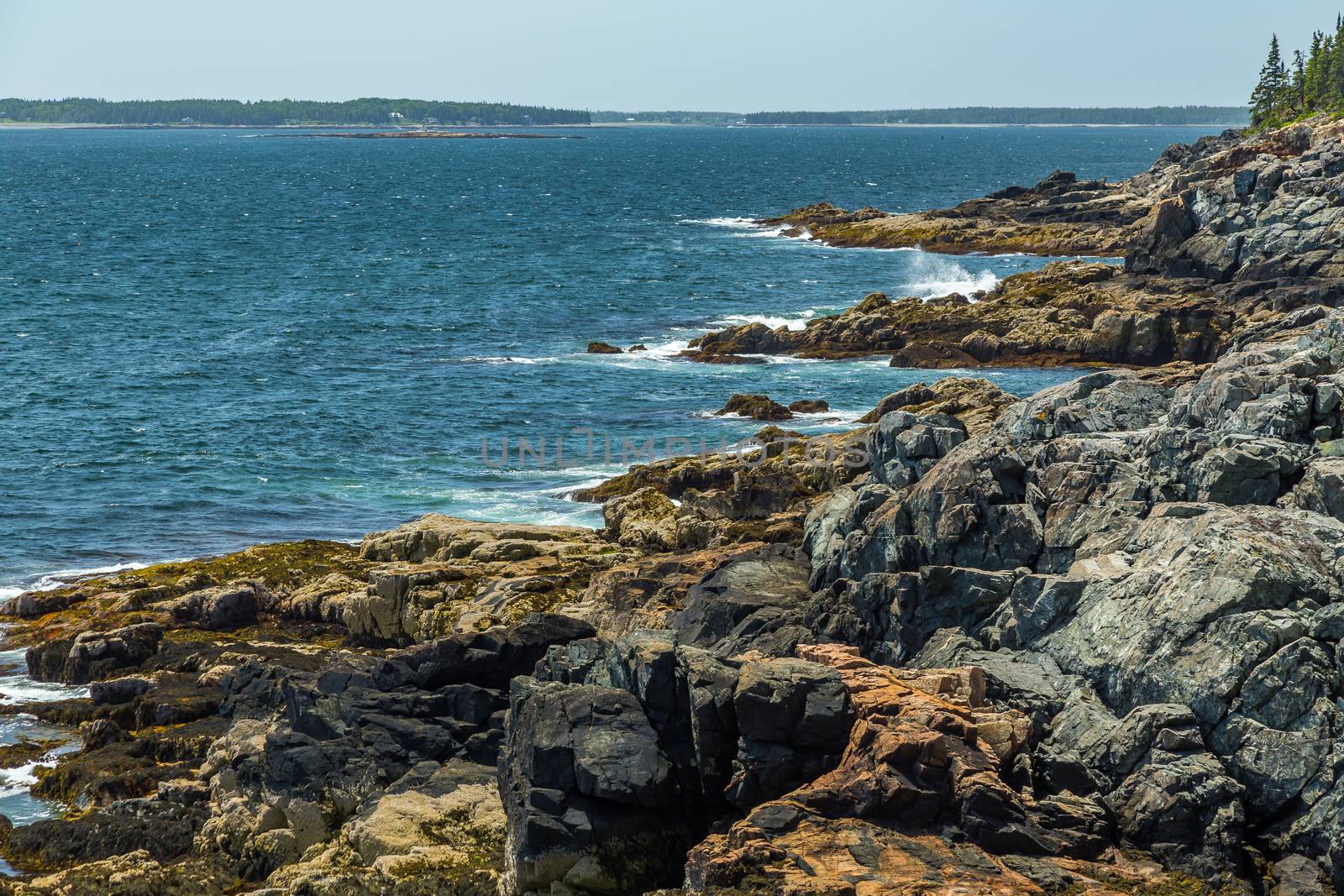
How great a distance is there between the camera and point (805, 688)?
21172mm

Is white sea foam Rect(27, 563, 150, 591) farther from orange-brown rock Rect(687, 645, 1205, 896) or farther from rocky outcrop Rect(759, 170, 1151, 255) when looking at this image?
rocky outcrop Rect(759, 170, 1151, 255)

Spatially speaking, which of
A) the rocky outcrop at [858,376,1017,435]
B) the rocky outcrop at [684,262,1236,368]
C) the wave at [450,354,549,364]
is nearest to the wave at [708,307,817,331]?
the rocky outcrop at [684,262,1236,368]

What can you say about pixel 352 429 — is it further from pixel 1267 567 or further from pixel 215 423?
pixel 1267 567

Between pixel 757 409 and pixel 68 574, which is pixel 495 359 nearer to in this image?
pixel 757 409

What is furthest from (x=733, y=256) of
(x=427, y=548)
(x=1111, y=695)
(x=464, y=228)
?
(x=1111, y=695)

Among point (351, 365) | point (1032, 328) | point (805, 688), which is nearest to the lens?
point (805, 688)

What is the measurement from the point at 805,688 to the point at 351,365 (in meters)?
58.1

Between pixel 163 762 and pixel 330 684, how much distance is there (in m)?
3.96

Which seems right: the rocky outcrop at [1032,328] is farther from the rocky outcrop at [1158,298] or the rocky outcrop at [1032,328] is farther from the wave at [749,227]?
the wave at [749,227]

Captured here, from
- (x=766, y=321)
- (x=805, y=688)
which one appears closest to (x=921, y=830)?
(x=805, y=688)

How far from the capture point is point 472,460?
55438 mm

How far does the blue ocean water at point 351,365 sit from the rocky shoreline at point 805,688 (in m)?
10.6

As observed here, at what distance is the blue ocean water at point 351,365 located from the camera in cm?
4922

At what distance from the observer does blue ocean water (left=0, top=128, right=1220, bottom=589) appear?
49219 mm
